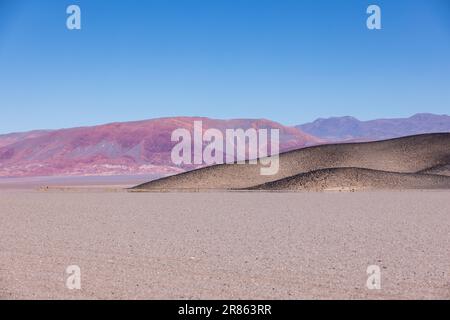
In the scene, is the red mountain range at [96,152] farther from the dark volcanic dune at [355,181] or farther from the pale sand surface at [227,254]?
the pale sand surface at [227,254]

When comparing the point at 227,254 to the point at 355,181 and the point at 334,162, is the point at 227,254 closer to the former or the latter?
the point at 355,181

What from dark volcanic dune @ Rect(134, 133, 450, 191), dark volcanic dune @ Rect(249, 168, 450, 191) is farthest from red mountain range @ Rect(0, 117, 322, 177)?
dark volcanic dune @ Rect(249, 168, 450, 191)

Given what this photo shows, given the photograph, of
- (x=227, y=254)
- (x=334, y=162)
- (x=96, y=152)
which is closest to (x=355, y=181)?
(x=334, y=162)

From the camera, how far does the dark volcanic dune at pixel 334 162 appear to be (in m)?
55.0

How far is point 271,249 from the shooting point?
14.6 m

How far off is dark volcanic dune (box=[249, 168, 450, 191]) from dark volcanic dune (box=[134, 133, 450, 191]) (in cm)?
662

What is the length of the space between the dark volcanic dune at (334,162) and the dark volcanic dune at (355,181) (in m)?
6.62

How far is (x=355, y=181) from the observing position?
46562mm

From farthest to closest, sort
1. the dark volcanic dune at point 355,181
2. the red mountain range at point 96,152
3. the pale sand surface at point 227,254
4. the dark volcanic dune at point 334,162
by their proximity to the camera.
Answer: the red mountain range at point 96,152
the dark volcanic dune at point 334,162
the dark volcanic dune at point 355,181
the pale sand surface at point 227,254

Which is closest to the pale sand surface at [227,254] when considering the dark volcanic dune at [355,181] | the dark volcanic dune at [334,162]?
the dark volcanic dune at [355,181]

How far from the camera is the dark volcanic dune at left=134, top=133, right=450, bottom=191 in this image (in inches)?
2164

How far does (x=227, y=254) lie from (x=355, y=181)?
34.2 meters

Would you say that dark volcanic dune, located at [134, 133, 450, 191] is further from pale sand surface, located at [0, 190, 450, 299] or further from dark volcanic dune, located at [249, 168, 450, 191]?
pale sand surface, located at [0, 190, 450, 299]

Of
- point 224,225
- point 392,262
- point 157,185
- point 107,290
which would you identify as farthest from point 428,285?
point 157,185
